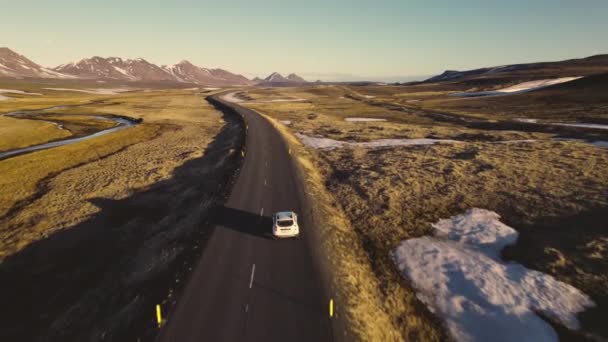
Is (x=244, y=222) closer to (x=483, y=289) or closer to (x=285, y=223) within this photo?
(x=285, y=223)

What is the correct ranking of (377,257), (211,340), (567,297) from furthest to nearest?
(377,257)
(567,297)
(211,340)

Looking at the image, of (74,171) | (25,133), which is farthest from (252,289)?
(25,133)

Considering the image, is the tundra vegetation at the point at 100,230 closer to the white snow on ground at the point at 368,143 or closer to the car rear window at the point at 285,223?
the car rear window at the point at 285,223

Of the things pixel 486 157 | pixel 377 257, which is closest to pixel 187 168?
pixel 377 257

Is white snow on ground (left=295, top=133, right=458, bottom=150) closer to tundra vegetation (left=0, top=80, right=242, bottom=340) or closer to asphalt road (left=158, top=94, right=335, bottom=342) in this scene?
tundra vegetation (left=0, top=80, right=242, bottom=340)

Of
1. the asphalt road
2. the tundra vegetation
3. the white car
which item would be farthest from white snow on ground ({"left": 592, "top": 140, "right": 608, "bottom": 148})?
the tundra vegetation

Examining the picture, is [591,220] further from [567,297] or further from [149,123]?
[149,123]
